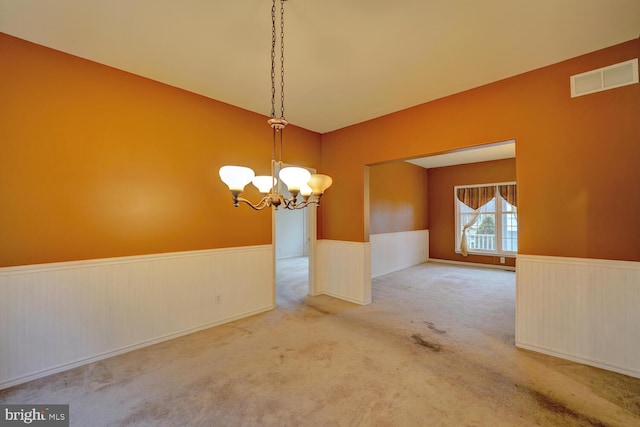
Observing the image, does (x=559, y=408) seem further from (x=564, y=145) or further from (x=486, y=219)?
(x=486, y=219)

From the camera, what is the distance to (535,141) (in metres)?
2.72

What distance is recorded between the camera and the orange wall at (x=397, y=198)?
6202 millimetres

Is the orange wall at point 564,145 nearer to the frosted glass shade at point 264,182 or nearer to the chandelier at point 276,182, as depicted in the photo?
the chandelier at point 276,182

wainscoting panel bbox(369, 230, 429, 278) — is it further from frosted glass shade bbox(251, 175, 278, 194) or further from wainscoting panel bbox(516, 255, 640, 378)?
frosted glass shade bbox(251, 175, 278, 194)

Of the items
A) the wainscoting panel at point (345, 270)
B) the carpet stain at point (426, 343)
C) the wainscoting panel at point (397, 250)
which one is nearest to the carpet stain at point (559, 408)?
the carpet stain at point (426, 343)

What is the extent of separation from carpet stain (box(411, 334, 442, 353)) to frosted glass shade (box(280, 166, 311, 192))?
2264mm

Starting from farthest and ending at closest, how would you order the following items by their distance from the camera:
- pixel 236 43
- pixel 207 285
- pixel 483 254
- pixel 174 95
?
1. pixel 483 254
2. pixel 207 285
3. pixel 174 95
4. pixel 236 43

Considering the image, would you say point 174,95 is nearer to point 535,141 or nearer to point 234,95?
point 234,95

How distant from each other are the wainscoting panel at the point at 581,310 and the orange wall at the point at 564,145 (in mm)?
128

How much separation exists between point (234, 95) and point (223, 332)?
2.91 metres

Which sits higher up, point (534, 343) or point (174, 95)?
point (174, 95)

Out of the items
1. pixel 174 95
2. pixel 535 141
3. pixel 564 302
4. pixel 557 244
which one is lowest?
pixel 564 302

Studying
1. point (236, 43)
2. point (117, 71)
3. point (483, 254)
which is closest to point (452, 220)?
point (483, 254)

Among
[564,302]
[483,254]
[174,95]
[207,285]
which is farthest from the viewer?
[483,254]
